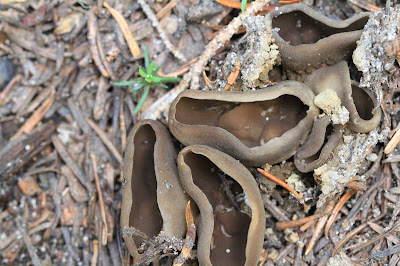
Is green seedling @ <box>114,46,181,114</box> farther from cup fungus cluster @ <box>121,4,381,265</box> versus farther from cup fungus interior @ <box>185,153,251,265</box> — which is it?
cup fungus interior @ <box>185,153,251,265</box>

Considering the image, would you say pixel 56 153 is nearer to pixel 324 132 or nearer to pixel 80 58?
pixel 80 58

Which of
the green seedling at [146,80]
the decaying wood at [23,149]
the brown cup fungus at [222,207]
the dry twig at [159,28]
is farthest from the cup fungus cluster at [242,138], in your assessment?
the decaying wood at [23,149]

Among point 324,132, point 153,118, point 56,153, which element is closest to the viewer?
point 324,132

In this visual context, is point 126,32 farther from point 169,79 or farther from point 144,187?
point 144,187

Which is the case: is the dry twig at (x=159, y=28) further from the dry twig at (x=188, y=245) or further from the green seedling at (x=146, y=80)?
the dry twig at (x=188, y=245)

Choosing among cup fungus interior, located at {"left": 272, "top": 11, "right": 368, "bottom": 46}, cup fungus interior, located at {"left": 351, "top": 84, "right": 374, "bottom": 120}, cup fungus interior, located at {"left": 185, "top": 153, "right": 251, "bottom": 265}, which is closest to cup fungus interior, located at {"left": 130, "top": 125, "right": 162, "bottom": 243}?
cup fungus interior, located at {"left": 185, "top": 153, "right": 251, "bottom": 265}

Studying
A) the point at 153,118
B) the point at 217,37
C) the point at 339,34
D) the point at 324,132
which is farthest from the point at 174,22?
the point at 324,132

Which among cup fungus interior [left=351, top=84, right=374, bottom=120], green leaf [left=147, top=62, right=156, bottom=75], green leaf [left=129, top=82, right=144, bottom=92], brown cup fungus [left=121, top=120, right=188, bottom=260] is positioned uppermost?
green leaf [left=147, top=62, right=156, bottom=75]
